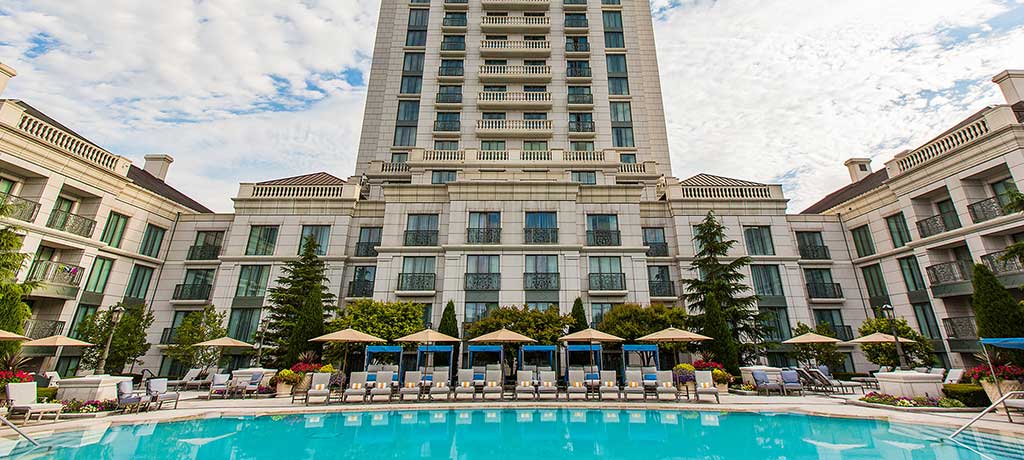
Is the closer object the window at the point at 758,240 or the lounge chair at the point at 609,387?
the lounge chair at the point at 609,387

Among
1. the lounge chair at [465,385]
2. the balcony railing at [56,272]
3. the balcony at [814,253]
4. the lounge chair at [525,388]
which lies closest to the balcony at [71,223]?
the balcony railing at [56,272]

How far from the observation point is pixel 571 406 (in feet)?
49.6

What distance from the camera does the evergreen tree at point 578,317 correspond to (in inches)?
831

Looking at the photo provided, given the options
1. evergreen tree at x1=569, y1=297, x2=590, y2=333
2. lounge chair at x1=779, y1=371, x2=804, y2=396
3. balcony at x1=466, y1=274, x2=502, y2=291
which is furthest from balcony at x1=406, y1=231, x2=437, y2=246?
lounge chair at x1=779, y1=371, x2=804, y2=396

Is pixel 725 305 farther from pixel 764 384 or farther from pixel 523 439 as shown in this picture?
pixel 523 439

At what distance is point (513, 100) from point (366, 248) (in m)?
16.1

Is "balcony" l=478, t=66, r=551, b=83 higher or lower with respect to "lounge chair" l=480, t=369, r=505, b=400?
higher

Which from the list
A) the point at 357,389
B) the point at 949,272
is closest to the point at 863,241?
the point at 949,272

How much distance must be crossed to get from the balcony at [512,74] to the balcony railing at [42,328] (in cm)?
2939

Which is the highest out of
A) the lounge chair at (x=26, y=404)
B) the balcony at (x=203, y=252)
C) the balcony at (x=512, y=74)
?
the balcony at (x=512, y=74)

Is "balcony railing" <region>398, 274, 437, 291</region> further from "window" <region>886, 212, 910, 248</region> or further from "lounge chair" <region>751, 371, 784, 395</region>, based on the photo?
"window" <region>886, 212, 910, 248</region>

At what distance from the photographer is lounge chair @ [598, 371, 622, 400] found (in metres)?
16.4

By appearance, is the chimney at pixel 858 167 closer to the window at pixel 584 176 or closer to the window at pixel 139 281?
the window at pixel 584 176

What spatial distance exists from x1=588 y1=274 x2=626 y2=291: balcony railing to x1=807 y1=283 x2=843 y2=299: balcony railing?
42.2 feet
